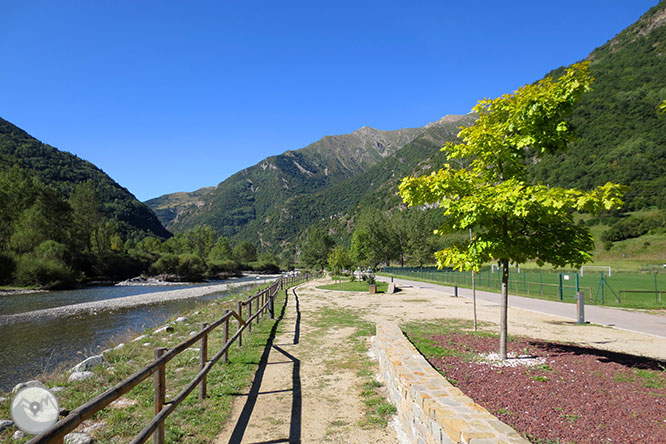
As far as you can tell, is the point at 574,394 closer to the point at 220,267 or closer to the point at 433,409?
the point at 433,409

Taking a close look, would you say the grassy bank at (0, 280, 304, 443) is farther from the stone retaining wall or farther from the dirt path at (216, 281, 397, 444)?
the stone retaining wall

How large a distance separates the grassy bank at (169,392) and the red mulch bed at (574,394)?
3.75 m

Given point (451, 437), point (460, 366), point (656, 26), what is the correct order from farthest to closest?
point (656, 26) < point (460, 366) < point (451, 437)

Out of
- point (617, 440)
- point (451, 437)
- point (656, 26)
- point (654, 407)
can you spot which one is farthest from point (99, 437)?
point (656, 26)

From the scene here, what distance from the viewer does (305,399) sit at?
568 cm

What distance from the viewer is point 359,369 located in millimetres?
7199

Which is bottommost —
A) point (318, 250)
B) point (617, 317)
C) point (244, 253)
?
point (617, 317)

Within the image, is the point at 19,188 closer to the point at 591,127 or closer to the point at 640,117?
the point at 591,127

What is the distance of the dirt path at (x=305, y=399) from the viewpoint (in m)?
4.46

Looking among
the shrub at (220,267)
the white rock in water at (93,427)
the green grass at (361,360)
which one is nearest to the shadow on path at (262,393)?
the green grass at (361,360)

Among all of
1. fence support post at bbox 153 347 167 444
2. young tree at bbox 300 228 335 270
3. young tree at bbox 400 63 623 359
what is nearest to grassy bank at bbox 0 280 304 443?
fence support post at bbox 153 347 167 444

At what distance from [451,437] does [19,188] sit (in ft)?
216

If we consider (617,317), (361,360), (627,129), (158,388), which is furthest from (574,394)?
(627,129)

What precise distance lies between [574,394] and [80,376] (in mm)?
8881
